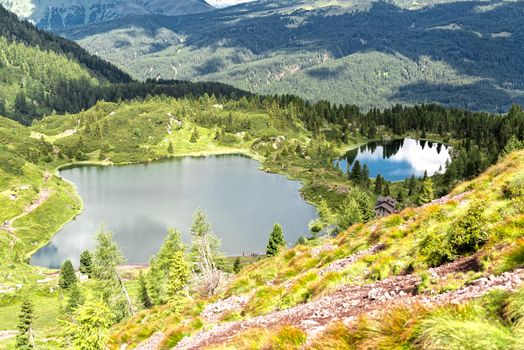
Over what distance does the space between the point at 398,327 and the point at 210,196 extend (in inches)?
6296

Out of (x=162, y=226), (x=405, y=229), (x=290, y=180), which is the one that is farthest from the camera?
(x=290, y=180)

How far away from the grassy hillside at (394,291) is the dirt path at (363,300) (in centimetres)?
7

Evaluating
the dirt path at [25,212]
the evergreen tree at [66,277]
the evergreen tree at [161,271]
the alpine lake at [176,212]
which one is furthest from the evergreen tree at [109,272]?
the dirt path at [25,212]

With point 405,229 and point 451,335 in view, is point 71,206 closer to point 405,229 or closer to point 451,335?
point 405,229

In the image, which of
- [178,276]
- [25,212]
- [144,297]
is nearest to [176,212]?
[25,212]

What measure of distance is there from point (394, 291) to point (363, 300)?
40.6 inches

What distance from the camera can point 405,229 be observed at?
23.4 m

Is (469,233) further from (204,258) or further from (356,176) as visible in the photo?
(356,176)

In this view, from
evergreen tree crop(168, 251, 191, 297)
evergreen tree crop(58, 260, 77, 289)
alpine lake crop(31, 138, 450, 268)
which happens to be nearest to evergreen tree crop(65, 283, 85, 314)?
evergreen tree crop(58, 260, 77, 289)

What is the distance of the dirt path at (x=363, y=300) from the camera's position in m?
10.5

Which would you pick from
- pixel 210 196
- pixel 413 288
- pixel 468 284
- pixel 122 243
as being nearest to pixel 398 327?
pixel 468 284

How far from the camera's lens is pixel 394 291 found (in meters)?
13.8

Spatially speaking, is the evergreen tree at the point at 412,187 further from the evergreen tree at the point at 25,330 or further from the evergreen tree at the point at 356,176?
the evergreen tree at the point at 25,330

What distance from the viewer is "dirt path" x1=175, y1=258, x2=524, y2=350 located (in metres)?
10.5
